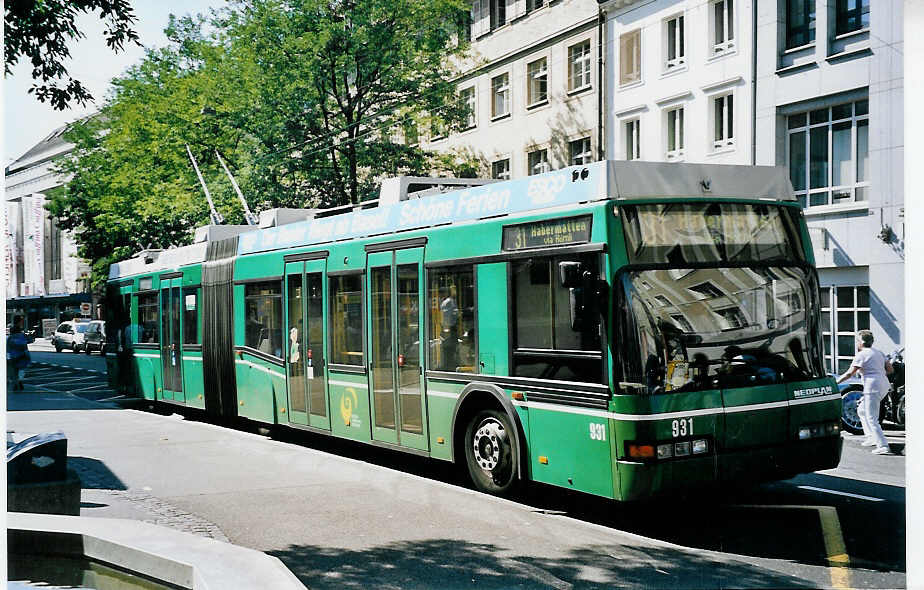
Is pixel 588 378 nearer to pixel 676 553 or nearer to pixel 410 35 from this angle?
pixel 676 553

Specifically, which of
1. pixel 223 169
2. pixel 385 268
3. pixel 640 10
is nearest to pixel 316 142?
pixel 223 169

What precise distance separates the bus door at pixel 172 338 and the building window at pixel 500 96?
17.3 m

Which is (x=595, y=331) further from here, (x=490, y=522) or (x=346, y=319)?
(x=346, y=319)

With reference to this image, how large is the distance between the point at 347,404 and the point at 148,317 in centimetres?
775

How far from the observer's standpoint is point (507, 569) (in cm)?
709

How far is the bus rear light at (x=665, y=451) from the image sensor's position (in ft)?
25.4

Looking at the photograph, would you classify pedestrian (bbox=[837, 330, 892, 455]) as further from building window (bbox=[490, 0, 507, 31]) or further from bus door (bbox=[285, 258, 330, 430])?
building window (bbox=[490, 0, 507, 31])

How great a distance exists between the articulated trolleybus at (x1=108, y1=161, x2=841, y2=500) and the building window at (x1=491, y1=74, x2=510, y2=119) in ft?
70.6

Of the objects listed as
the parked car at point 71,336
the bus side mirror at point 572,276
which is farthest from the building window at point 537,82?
the bus side mirror at point 572,276

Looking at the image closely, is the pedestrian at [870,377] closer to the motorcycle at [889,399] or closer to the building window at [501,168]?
the motorcycle at [889,399]

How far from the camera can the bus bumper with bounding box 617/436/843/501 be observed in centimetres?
776

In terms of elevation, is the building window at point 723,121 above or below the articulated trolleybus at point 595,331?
above

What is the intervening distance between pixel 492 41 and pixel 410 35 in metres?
5.70

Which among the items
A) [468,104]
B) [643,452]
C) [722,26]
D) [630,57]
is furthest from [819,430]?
[468,104]
